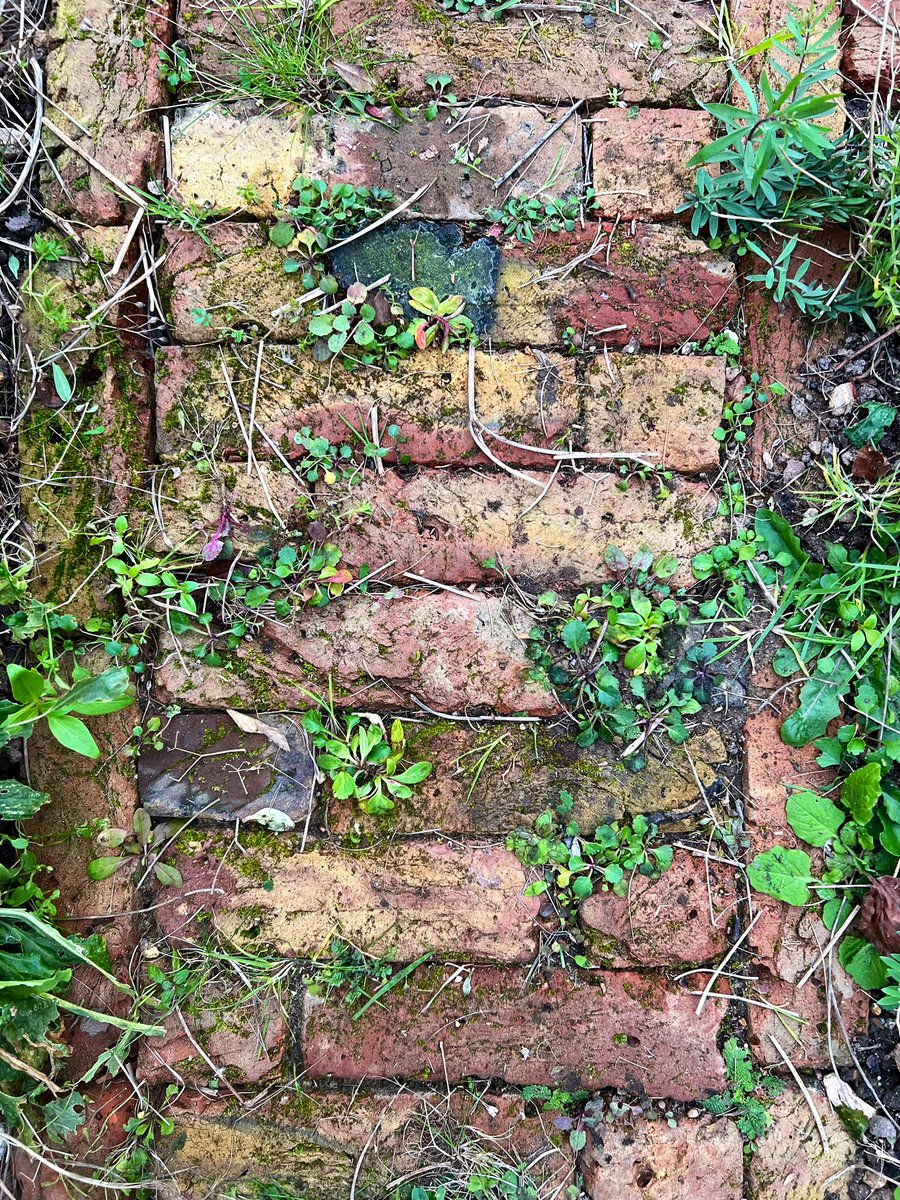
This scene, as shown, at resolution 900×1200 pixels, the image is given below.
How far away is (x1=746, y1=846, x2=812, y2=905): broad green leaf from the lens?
2031mm

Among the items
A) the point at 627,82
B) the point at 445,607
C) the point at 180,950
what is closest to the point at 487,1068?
the point at 180,950

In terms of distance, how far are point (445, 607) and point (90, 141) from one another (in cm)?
155

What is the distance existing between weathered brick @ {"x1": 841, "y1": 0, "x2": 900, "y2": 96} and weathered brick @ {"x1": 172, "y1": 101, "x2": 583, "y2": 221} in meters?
0.78

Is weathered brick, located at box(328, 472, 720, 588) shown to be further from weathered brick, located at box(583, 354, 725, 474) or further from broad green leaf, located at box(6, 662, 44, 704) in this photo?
broad green leaf, located at box(6, 662, 44, 704)

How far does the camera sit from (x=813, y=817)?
2.05 metres

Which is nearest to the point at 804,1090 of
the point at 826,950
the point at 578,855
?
the point at 826,950

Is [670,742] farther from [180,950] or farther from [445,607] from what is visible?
[180,950]

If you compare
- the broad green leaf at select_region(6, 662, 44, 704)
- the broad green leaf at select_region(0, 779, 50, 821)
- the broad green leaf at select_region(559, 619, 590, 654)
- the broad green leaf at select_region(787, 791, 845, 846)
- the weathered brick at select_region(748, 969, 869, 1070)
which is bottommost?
the weathered brick at select_region(748, 969, 869, 1070)

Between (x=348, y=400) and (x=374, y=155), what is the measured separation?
65 centimetres

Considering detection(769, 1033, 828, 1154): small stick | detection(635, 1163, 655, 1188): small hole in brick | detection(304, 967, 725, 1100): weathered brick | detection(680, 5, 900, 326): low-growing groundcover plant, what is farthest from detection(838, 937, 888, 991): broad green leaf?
detection(680, 5, 900, 326): low-growing groundcover plant

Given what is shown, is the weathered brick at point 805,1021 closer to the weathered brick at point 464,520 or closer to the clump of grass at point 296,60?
the weathered brick at point 464,520

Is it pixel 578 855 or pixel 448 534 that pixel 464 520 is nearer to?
pixel 448 534

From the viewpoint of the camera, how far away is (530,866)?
6.70ft

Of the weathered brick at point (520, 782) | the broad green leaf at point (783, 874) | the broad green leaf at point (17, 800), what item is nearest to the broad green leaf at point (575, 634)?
the weathered brick at point (520, 782)
